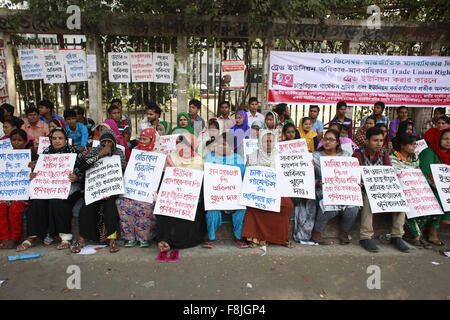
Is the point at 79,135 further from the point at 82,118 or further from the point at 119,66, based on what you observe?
the point at 119,66

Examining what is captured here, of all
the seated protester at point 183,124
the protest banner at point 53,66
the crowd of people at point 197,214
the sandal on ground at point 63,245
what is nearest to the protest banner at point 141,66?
the protest banner at point 53,66

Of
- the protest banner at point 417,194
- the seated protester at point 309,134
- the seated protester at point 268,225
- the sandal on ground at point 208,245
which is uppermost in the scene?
the seated protester at point 309,134

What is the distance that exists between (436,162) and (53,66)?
23.1 feet

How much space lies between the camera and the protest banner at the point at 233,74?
7.11 metres

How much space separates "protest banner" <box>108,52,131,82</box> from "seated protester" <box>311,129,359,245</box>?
14.6 feet

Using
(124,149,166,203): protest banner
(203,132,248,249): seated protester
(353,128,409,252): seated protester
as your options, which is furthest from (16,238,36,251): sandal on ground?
(353,128,409,252): seated protester

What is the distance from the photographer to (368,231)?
166 inches

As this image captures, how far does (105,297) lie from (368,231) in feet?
10.4

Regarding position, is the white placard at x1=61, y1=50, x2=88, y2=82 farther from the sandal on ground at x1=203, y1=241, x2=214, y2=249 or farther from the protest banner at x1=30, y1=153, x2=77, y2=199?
the sandal on ground at x1=203, y1=241, x2=214, y2=249

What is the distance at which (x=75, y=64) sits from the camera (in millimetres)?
6789

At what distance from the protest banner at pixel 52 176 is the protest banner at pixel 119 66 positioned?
10.6ft

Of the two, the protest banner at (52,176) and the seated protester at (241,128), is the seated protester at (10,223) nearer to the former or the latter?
the protest banner at (52,176)

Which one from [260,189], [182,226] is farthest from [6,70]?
[260,189]

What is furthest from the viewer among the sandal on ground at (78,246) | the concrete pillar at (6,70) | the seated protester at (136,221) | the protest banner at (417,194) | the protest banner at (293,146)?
the concrete pillar at (6,70)
